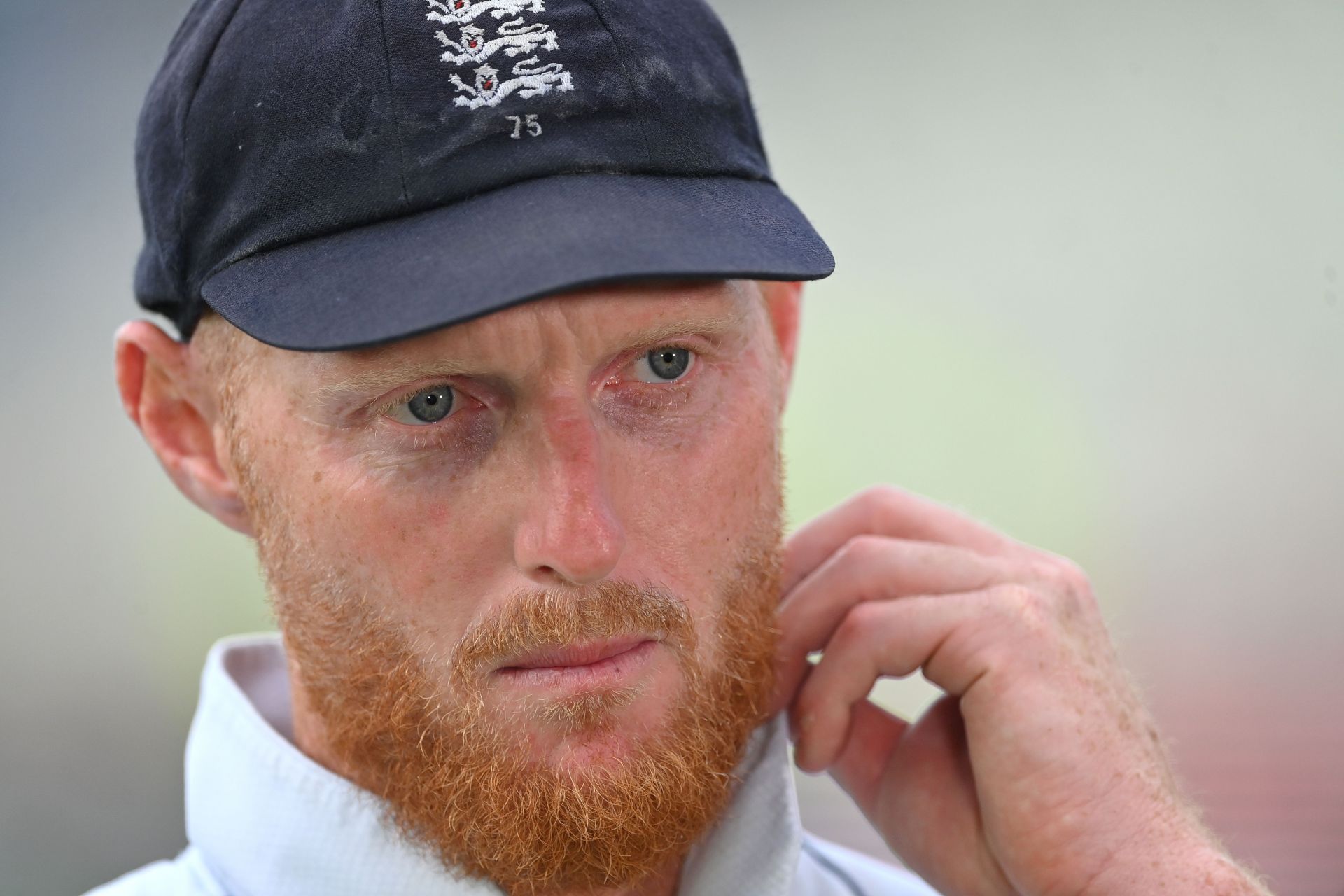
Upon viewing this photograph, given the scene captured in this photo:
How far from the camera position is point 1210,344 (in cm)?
441

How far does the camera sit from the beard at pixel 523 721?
1.38 meters

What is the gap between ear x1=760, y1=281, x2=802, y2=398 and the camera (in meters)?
1.77

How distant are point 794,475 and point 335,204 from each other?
11.8ft

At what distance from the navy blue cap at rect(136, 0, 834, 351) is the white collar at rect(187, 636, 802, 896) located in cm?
57

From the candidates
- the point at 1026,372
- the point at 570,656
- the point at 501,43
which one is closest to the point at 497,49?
the point at 501,43

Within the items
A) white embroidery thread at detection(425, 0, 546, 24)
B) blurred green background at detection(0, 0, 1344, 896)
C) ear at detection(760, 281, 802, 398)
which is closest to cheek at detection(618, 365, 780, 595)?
ear at detection(760, 281, 802, 398)

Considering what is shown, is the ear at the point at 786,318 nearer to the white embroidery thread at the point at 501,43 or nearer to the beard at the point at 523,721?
the beard at the point at 523,721

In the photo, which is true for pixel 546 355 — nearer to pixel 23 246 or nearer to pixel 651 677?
pixel 651 677

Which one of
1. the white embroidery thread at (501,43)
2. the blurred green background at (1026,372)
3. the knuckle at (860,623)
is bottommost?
the blurred green background at (1026,372)

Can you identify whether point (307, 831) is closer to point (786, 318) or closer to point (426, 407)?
point (426, 407)

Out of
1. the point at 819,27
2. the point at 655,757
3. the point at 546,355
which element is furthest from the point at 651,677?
the point at 819,27

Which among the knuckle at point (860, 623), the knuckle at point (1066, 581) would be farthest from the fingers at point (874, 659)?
the knuckle at point (1066, 581)

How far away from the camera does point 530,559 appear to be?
4.29 feet

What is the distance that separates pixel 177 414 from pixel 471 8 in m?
0.68
